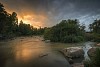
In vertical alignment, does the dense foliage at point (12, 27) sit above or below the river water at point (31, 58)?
above

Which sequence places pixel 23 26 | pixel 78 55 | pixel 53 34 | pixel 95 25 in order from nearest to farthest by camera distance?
pixel 78 55 → pixel 53 34 → pixel 95 25 → pixel 23 26

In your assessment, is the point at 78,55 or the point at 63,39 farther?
the point at 63,39

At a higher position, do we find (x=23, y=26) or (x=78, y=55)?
(x=23, y=26)

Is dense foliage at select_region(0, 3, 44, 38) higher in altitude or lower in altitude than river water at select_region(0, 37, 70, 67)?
higher

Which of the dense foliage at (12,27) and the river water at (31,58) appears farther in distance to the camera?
the dense foliage at (12,27)

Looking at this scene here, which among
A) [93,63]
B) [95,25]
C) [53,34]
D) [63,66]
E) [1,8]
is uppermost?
[1,8]

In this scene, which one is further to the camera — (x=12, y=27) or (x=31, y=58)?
(x=12, y=27)

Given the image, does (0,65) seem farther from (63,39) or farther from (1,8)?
(1,8)

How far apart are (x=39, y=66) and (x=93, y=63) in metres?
7.80

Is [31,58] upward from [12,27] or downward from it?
downward

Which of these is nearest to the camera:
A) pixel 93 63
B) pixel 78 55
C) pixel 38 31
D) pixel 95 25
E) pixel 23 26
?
pixel 93 63

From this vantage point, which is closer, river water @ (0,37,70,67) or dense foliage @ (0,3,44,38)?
river water @ (0,37,70,67)

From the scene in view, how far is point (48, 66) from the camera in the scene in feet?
60.8

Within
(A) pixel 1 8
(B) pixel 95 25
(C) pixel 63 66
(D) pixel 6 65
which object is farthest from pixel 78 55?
(B) pixel 95 25
